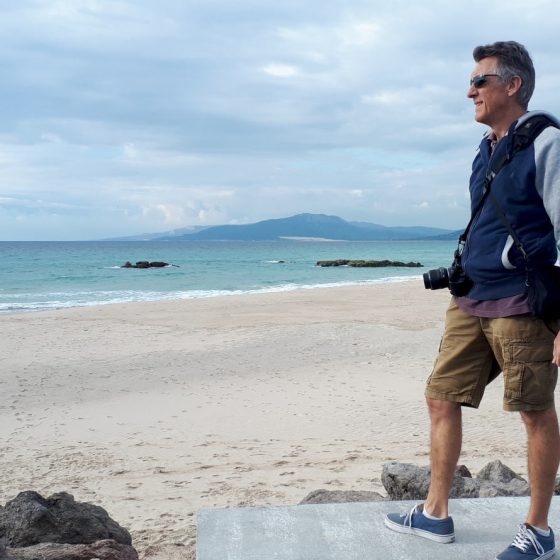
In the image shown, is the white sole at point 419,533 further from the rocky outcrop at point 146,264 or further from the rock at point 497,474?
the rocky outcrop at point 146,264

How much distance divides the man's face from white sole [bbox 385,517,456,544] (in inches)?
70.0

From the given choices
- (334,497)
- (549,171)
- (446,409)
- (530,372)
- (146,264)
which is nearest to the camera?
(549,171)

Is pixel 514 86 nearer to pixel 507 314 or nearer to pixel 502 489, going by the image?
pixel 507 314

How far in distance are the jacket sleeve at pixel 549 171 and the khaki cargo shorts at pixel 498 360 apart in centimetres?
38

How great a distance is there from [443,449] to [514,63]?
64.2 inches

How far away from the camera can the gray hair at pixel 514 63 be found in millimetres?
2828

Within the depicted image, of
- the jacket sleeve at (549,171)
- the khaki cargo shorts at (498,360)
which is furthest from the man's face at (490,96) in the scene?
the khaki cargo shorts at (498,360)

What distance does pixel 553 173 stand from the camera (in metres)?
2.61

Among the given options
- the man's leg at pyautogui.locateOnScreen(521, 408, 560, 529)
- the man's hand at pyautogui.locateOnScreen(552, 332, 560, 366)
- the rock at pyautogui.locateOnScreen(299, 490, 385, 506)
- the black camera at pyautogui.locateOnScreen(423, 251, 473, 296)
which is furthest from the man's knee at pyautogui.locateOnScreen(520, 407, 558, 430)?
the rock at pyautogui.locateOnScreen(299, 490, 385, 506)

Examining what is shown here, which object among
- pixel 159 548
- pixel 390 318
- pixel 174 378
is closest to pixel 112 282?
pixel 390 318

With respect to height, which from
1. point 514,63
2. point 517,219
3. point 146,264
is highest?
point 514,63

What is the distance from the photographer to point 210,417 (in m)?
7.59

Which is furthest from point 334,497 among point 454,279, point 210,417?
point 210,417

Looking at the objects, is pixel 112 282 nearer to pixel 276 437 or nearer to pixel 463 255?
pixel 276 437
